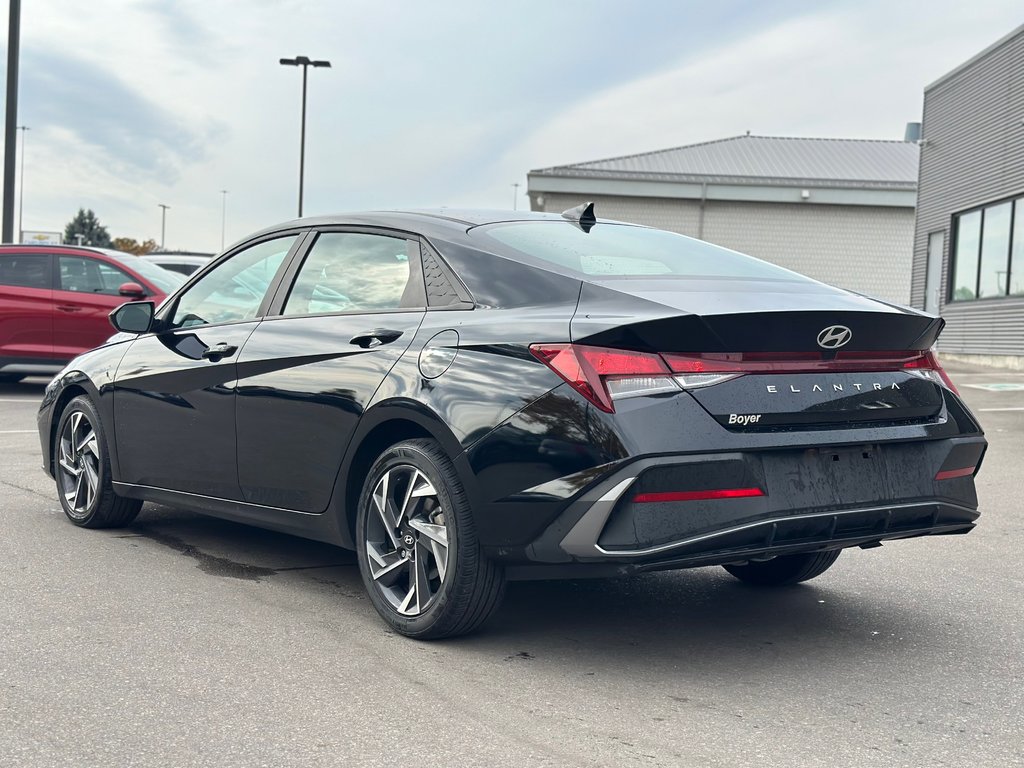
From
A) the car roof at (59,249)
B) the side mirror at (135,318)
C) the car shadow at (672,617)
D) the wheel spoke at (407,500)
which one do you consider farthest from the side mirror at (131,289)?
the wheel spoke at (407,500)

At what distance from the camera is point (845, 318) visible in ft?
12.6

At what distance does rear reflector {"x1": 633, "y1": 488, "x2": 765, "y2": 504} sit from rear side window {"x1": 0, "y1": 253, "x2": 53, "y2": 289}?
12041 millimetres

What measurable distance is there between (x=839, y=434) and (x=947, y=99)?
23518 mm

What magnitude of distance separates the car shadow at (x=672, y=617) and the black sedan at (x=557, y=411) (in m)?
0.22

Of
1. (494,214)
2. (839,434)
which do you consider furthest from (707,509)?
(494,214)

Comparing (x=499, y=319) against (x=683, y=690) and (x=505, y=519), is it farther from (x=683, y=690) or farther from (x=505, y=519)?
(x=683, y=690)

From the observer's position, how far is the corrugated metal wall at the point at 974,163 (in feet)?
70.4

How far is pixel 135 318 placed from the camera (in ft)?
19.2

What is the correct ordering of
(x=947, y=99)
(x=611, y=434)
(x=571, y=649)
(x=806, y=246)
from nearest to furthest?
(x=611, y=434), (x=571, y=649), (x=947, y=99), (x=806, y=246)

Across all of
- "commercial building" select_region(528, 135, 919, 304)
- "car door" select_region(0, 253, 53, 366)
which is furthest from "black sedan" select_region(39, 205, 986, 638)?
"commercial building" select_region(528, 135, 919, 304)

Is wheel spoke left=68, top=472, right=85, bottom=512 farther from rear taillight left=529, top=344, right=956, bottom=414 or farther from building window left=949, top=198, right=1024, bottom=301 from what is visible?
building window left=949, top=198, right=1024, bottom=301

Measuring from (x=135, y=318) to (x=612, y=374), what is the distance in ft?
10.3

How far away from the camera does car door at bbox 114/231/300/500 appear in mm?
5129

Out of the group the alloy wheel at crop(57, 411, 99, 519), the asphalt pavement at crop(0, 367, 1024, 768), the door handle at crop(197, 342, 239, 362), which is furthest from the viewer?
the alloy wheel at crop(57, 411, 99, 519)
